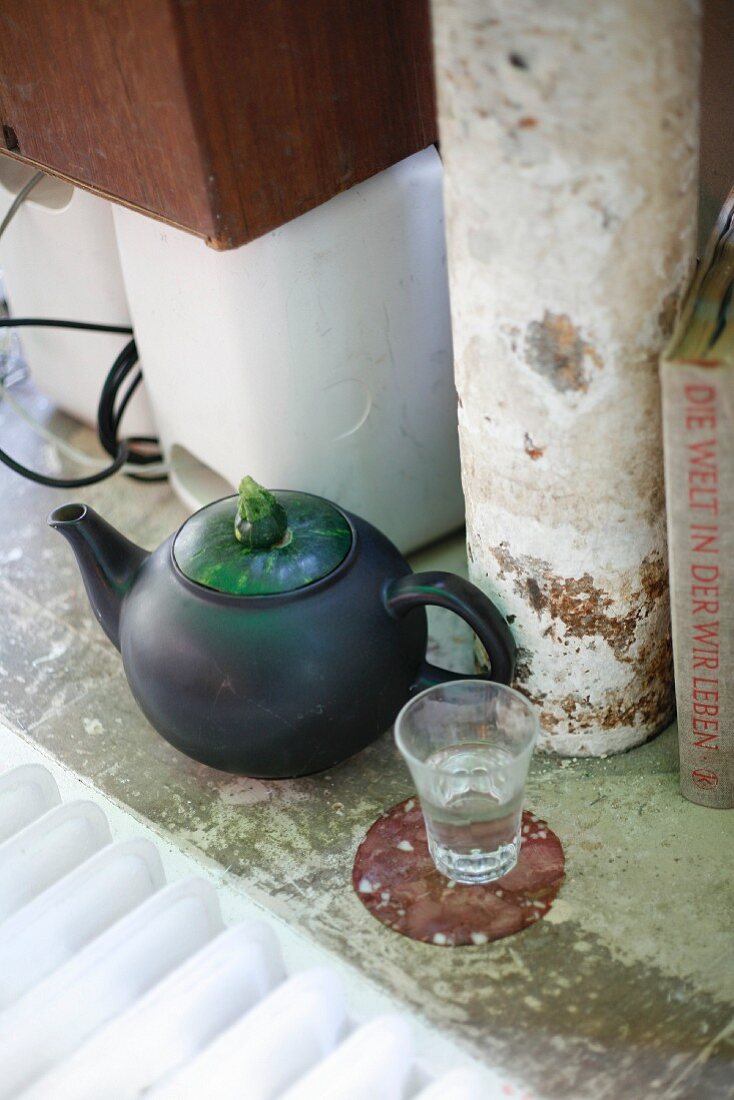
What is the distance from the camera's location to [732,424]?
3.07ft

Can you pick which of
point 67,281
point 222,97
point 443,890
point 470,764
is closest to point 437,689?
point 470,764

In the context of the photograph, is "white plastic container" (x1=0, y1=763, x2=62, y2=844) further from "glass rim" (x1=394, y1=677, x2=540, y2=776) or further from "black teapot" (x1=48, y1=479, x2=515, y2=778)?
"glass rim" (x1=394, y1=677, x2=540, y2=776)

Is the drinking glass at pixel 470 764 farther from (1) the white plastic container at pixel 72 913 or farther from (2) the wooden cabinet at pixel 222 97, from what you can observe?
(2) the wooden cabinet at pixel 222 97

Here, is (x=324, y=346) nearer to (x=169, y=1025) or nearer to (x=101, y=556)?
(x=101, y=556)

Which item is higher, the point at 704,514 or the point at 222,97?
the point at 222,97

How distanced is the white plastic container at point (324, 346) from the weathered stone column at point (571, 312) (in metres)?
0.26

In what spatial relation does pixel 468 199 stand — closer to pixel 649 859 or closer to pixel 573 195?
pixel 573 195

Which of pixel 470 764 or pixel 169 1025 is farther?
pixel 470 764

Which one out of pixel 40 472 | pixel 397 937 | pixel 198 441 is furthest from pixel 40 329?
pixel 397 937

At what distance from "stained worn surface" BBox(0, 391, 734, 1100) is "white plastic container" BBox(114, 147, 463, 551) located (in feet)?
0.66

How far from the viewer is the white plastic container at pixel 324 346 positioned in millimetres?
1290

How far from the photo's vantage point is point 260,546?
3.75 ft

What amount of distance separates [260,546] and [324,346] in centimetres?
29

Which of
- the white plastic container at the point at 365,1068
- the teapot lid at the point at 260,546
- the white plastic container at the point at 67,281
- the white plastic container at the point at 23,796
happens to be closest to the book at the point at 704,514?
the teapot lid at the point at 260,546
